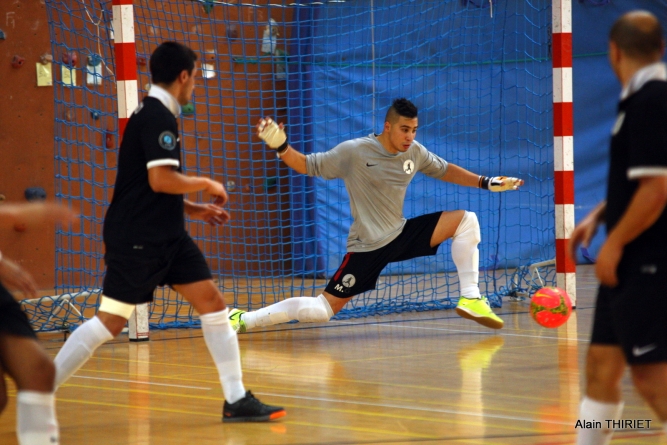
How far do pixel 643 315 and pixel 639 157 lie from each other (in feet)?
1.47

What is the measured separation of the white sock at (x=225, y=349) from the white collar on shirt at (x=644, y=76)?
212 centimetres

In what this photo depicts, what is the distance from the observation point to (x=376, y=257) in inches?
261

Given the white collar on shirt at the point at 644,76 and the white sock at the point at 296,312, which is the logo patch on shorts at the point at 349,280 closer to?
the white sock at the point at 296,312

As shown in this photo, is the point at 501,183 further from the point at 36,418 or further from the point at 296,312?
the point at 36,418

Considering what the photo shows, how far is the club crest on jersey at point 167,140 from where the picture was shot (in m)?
4.00

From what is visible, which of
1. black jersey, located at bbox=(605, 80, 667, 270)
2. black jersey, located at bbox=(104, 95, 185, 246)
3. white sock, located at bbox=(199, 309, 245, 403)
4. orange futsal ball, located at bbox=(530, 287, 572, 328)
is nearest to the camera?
black jersey, located at bbox=(605, 80, 667, 270)

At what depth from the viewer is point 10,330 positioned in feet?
9.84

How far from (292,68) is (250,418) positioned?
740 cm

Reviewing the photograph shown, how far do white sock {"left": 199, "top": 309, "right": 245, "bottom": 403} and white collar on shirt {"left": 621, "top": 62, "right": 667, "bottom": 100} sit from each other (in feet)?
6.95

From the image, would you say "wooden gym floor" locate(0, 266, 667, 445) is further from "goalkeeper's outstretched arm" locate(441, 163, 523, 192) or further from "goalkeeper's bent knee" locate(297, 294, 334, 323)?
"goalkeeper's outstretched arm" locate(441, 163, 523, 192)

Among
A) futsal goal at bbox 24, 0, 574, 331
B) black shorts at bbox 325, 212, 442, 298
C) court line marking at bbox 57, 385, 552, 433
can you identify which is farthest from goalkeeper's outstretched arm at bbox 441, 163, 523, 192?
futsal goal at bbox 24, 0, 574, 331

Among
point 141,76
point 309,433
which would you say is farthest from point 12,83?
point 309,433

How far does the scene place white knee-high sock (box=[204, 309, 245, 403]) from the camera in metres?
4.26

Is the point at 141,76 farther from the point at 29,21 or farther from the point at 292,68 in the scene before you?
the point at 292,68
